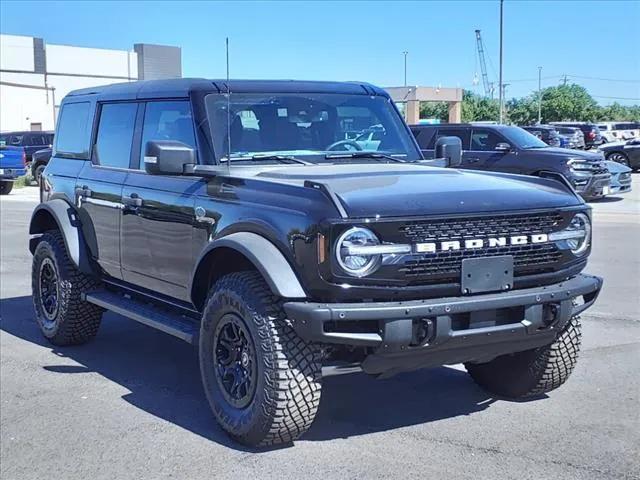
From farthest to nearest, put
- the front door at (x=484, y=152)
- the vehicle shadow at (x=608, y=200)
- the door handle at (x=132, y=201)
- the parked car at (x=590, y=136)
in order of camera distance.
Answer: the parked car at (x=590, y=136)
the vehicle shadow at (x=608, y=200)
the front door at (x=484, y=152)
the door handle at (x=132, y=201)

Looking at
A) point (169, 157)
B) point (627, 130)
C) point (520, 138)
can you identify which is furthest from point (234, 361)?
point (627, 130)

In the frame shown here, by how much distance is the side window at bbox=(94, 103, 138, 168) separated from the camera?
20.9 feet

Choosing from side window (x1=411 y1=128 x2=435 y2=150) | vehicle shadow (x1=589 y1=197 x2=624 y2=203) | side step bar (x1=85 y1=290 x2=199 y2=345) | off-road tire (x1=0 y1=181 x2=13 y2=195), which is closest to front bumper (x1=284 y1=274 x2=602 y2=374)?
side step bar (x1=85 y1=290 x2=199 y2=345)

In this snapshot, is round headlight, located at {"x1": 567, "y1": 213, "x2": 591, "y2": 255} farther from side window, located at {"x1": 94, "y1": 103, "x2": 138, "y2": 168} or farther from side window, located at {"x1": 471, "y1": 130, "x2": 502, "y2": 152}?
side window, located at {"x1": 471, "y1": 130, "x2": 502, "y2": 152}

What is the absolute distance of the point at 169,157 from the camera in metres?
5.12

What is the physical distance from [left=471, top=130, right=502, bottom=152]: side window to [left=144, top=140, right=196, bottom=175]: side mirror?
13039 mm

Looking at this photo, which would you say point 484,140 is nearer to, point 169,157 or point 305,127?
point 305,127

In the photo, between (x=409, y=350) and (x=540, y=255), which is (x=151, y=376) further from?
(x=540, y=255)

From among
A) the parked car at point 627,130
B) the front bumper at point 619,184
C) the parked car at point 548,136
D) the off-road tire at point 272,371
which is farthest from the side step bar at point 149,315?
the parked car at point 627,130

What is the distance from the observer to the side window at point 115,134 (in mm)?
6355

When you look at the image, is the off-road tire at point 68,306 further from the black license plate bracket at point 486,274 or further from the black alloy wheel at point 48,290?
the black license plate bracket at point 486,274

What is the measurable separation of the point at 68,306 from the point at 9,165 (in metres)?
20.1

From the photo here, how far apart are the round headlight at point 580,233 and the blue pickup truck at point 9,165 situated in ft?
75.5

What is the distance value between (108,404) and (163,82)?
91.2 inches
